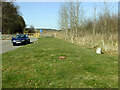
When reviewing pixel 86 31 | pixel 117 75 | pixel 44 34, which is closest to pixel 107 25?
pixel 86 31

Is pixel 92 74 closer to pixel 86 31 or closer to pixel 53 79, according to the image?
pixel 53 79

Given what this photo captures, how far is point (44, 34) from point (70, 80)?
55.0 meters

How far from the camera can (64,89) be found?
3.74m

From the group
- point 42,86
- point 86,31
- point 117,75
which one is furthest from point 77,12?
point 42,86

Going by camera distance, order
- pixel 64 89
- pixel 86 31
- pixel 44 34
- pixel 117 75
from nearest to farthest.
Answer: pixel 64 89, pixel 117 75, pixel 86 31, pixel 44 34

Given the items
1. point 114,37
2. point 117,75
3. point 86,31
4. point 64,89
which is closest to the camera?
point 64,89

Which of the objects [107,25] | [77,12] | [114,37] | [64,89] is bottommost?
[64,89]

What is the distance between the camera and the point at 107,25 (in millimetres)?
16938

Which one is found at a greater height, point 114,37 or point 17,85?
point 114,37

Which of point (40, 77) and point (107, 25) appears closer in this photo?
point (40, 77)

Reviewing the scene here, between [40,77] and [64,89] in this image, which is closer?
[64,89]

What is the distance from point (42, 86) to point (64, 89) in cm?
68

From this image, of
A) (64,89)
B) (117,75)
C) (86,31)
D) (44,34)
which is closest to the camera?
(64,89)

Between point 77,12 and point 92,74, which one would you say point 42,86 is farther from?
point 77,12
